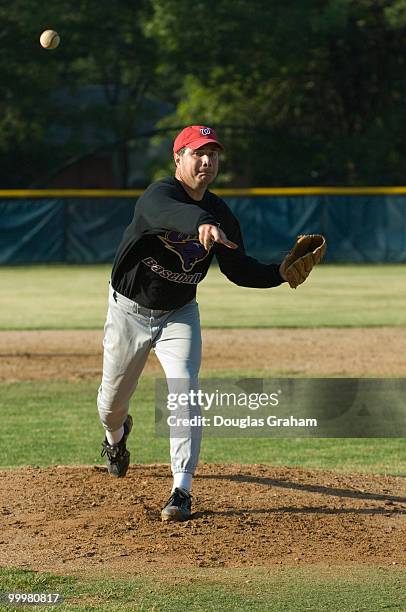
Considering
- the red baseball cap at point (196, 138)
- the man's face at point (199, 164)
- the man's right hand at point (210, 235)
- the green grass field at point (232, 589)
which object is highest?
the red baseball cap at point (196, 138)

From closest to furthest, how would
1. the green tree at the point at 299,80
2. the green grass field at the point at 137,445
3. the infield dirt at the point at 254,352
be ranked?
the green grass field at the point at 137,445 < the infield dirt at the point at 254,352 < the green tree at the point at 299,80

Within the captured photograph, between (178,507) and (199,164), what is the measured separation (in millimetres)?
1612

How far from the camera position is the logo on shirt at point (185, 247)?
5.31 meters

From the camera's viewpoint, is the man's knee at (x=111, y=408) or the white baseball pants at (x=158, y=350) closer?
the white baseball pants at (x=158, y=350)

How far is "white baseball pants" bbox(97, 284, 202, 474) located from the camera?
540 cm

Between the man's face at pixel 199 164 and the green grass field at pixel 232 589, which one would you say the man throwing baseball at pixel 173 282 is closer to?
the man's face at pixel 199 164

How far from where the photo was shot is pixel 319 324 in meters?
15.3

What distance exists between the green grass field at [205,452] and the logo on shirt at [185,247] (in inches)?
59.1

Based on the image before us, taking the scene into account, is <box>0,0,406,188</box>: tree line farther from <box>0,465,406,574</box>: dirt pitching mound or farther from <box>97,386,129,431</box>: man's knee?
<box>97,386,129,431</box>: man's knee

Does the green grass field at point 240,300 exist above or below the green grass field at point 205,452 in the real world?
above

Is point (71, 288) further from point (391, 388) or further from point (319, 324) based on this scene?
point (391, 388)

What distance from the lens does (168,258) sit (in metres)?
5.42

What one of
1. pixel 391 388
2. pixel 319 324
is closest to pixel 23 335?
pixel 319 324

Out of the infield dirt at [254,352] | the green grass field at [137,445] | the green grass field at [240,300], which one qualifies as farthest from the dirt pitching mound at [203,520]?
the green grass field at [240,300]
